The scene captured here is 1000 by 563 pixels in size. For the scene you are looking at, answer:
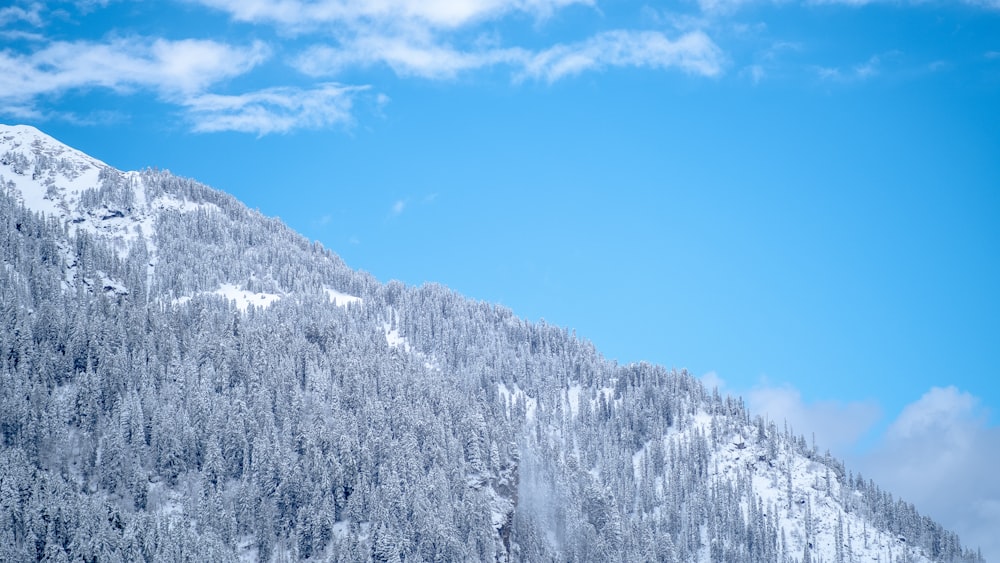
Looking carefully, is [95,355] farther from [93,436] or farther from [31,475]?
[31,475]

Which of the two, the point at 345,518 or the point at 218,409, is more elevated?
the point at 218,409

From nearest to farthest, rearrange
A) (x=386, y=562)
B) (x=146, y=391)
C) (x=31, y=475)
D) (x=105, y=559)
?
(x=105, y=559), (x=31, y=475), (x=386, y=562), (x=146, y=391)

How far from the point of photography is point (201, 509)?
16162cm

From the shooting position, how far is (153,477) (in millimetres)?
165375

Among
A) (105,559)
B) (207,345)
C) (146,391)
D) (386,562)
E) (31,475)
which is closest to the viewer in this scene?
(105,559)

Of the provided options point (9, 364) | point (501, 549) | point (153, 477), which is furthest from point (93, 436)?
point (501, 549)

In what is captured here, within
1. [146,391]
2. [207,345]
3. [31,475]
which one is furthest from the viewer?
[207,345]

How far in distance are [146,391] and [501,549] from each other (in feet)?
206

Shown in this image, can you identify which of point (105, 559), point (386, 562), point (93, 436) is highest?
point (93, 436)

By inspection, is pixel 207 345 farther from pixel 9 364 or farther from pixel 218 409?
pixel 9 364

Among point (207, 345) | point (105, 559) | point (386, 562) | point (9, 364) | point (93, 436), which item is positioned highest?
point (207, 345)

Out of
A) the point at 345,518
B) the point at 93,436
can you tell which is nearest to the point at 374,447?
the point at 345,518

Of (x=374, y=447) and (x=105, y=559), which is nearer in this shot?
(x=105, y=559)

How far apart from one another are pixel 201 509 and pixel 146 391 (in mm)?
25644
